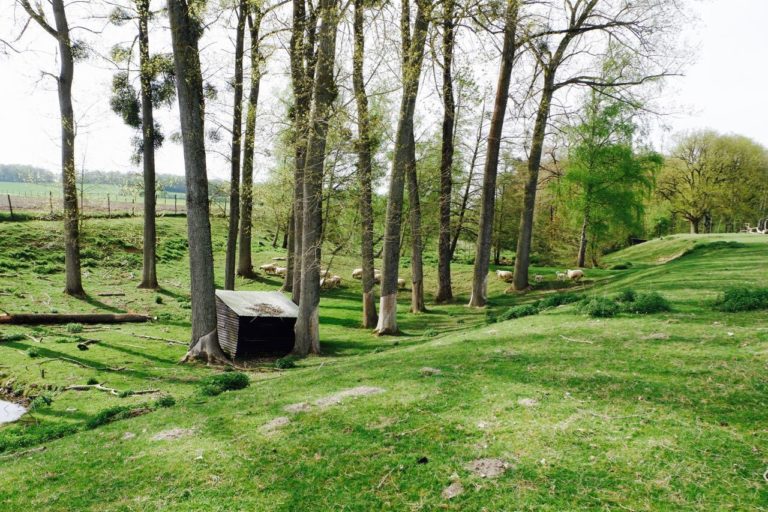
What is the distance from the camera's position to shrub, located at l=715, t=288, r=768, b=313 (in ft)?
32.0

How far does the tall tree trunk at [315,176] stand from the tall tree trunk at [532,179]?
462 inches

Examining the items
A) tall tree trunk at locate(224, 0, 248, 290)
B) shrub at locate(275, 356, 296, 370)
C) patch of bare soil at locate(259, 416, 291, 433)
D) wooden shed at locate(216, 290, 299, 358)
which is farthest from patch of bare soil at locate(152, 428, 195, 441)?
tall tree trunk at locate(224, 0, 248, 290)

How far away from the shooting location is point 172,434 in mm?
7090

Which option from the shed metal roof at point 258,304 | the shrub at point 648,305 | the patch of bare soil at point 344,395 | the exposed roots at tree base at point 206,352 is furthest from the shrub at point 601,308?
the exposed roots at tree base at point 206,352

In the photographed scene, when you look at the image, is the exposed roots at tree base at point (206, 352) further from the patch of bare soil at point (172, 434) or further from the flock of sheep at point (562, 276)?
the flock of sheep at point (562, 276)

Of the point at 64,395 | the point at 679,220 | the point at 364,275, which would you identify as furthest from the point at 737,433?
the point at 679,220

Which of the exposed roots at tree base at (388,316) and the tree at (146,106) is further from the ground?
the tree at (146,106)

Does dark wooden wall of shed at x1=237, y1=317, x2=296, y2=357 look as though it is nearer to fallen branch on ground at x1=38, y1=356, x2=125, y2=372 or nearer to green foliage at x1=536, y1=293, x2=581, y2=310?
fallen branch on ground at x1=38, y1=356, x2=125, y2=372

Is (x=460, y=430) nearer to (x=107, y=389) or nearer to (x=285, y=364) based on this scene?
(x=107, y=389)

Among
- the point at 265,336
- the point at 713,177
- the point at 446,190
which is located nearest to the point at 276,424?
the point at 265,336

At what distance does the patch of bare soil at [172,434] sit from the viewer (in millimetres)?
6961

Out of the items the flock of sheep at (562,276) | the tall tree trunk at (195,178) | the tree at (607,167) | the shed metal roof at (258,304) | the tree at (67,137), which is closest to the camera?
the tall tree trunk at (195,178)

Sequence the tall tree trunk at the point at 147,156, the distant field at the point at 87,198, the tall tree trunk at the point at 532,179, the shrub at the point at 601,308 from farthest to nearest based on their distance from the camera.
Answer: the distant field at the point at 87,198
the tall tree trunk at the point at 532,179
the tall tree trunk at the point at 147,156
the shrub at the point at 601,308

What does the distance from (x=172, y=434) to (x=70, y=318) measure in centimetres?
1370
